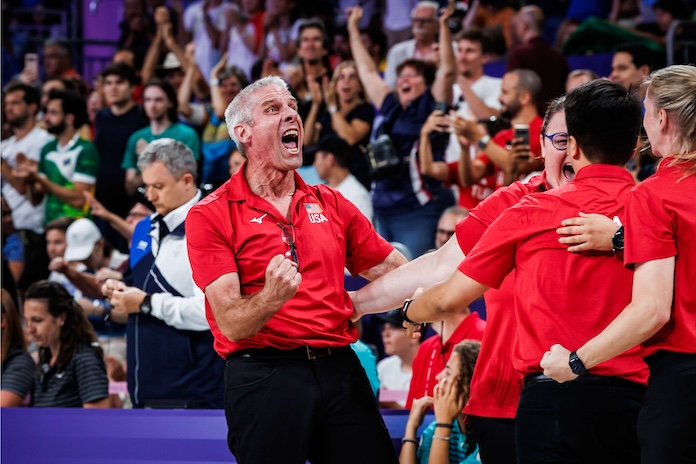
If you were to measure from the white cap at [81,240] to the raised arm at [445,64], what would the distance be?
8.95ft

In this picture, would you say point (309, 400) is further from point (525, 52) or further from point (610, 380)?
point (525, 52)

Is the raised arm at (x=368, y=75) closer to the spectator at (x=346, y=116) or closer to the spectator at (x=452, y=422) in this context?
the spectator at (x=346, y=116)

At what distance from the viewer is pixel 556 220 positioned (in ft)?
11.0

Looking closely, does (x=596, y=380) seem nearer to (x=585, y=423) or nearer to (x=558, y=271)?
(x=585, y=423)

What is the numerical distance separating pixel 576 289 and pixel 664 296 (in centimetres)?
28

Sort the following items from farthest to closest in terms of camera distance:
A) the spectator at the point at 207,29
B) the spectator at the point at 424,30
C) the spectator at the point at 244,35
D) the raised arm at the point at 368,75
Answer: the spectator at the point at 207,29 < the spectator at the point at 244,35 < the spectator at the point at 424,30 < the raised arm at the point at 368,75

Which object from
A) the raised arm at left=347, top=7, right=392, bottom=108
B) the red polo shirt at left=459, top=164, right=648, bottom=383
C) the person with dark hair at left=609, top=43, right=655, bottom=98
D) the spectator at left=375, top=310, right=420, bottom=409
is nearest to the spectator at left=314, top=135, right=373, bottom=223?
the raised arm at left=347, top=7, right=392, bottom=108

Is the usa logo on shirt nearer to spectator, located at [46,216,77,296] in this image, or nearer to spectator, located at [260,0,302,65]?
spectator, located at [46,216,77,296]

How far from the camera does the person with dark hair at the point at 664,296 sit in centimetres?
307

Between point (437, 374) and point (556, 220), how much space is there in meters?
1.87

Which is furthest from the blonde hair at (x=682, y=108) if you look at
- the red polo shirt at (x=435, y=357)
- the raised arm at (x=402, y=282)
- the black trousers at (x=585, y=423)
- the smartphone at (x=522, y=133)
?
the smartphone at (x=522, y=133)

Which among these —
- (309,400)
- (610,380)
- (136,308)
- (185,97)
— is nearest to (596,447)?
(610,380)

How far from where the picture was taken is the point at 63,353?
6141 millimetres

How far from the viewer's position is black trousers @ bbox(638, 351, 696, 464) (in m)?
3.05
